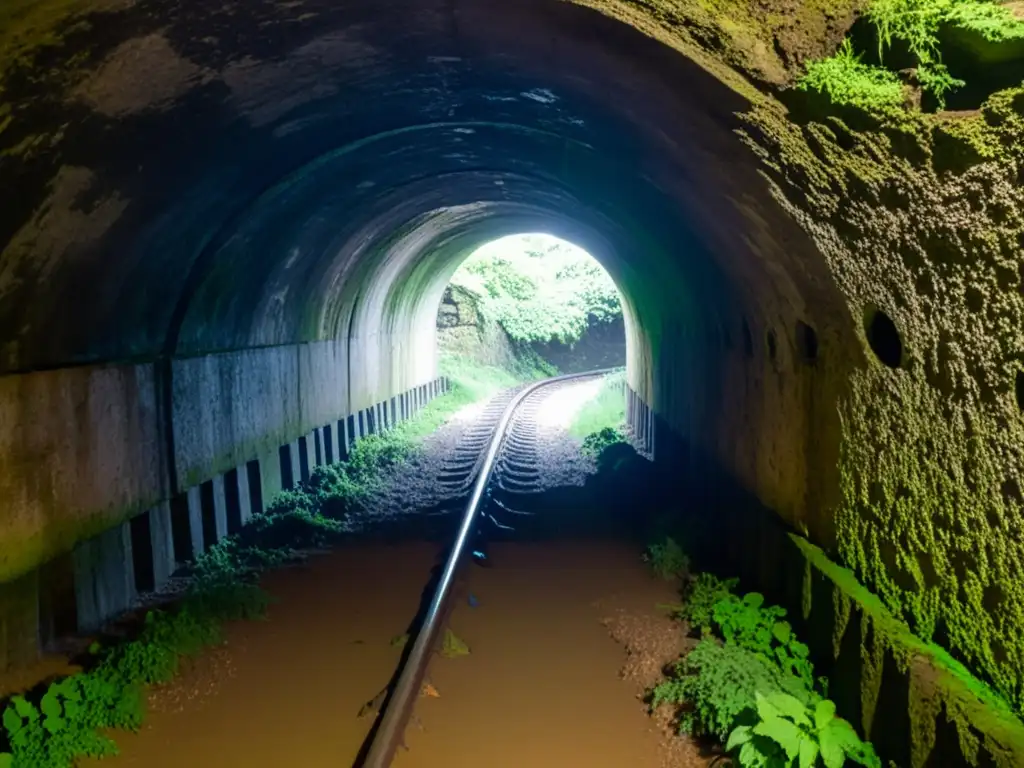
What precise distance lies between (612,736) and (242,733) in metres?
2.10

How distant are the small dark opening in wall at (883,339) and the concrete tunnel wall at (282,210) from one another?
10 cm

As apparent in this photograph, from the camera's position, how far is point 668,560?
7.52 meters

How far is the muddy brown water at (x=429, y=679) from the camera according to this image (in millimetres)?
4590

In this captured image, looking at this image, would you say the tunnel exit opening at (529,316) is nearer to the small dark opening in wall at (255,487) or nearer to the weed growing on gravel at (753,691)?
the small dark opening in wall at (255,487)

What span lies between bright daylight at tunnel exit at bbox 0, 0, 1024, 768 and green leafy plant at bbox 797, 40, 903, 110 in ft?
0.04

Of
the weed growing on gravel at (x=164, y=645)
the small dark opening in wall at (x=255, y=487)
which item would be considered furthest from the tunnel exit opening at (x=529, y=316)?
the weed growing on gravel at (x=164, y=645)

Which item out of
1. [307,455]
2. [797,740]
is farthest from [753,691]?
[307,455]

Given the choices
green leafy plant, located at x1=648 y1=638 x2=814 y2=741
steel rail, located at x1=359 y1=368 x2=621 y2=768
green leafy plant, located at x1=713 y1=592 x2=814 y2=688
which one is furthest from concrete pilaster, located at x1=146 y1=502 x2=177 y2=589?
green leafy plant, located at x1=713 y1=592 x2=814 y2=688

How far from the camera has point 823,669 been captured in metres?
4.82

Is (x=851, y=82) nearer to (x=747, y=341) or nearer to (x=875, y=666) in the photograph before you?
(x=875, y=666)

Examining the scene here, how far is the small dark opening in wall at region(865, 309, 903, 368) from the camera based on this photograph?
4172mm

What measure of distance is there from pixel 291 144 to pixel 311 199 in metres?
2.30

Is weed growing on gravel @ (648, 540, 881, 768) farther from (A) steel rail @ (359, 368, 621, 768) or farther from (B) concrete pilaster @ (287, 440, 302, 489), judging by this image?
(B) concrete pilaster @ (287, 440, 302, 489)

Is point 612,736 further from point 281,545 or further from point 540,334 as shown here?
point 540,334
